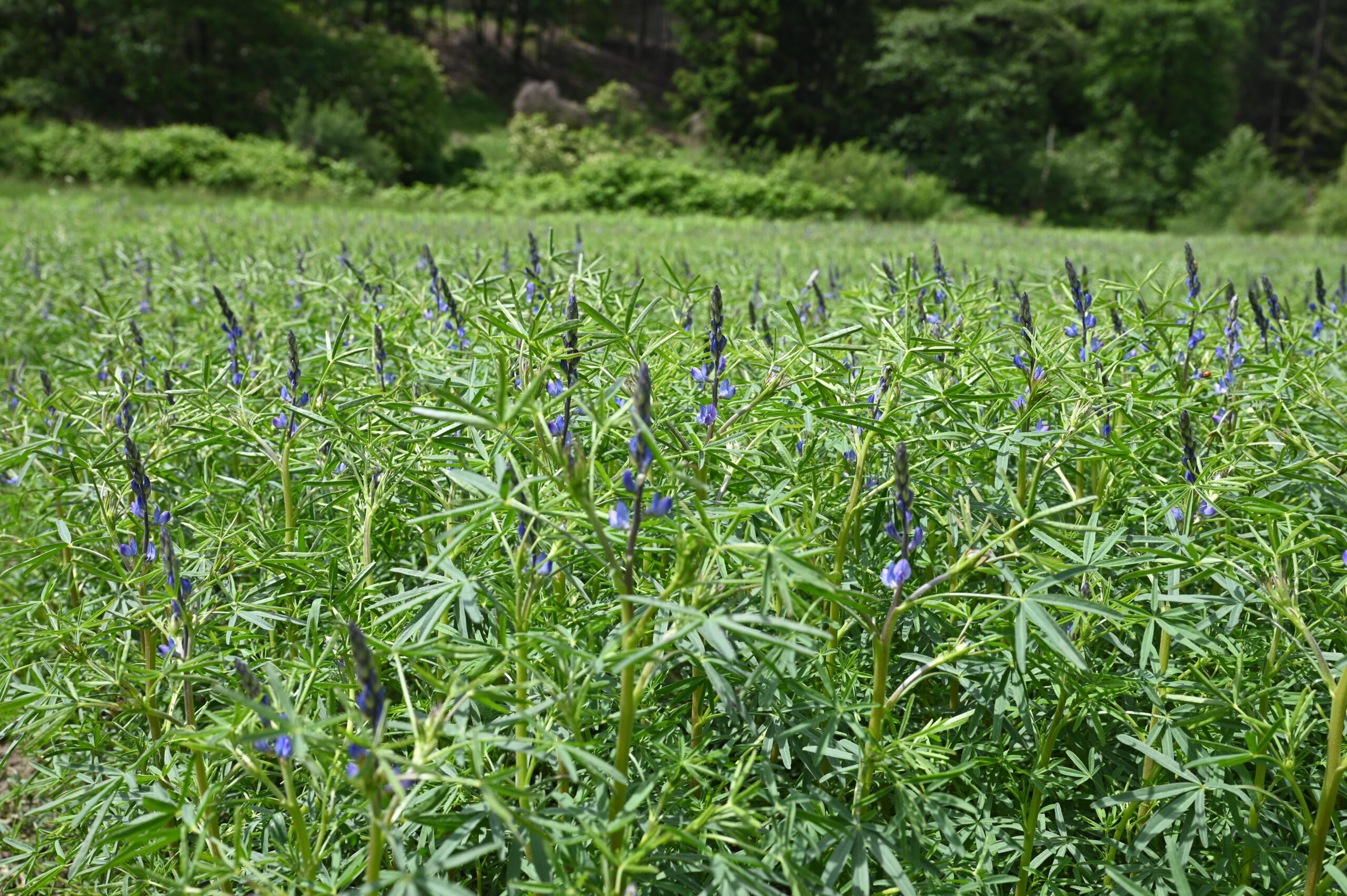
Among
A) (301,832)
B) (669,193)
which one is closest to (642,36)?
(669,193)

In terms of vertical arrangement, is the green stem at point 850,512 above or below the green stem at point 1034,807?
above

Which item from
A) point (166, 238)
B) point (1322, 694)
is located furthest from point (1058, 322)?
point (166, 238)

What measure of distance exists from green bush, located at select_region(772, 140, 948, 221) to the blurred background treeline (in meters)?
0.10

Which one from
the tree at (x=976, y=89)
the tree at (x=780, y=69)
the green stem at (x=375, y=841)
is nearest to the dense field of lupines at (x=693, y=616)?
the green stem at (x=375, y=841)

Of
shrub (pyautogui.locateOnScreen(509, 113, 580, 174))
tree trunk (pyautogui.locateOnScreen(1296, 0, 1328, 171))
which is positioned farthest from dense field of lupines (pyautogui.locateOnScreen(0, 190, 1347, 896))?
tree trunk (pyautogui.locateOnScreen(1296, 0, 1328, 171))

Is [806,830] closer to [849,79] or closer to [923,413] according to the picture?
[923,413]

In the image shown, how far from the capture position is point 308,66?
86.6ft

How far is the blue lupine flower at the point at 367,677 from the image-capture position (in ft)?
2.87

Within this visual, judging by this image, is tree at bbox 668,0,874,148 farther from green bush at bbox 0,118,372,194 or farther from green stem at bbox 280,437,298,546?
green stem at bbox 280,437,298,546

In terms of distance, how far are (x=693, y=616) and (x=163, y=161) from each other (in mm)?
22148

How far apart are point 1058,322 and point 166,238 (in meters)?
6.87

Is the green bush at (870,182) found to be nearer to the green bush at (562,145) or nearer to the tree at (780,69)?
the green bush at (562,145)

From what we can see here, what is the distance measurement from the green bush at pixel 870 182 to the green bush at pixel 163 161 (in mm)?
12465

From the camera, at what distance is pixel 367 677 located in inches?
35.3
